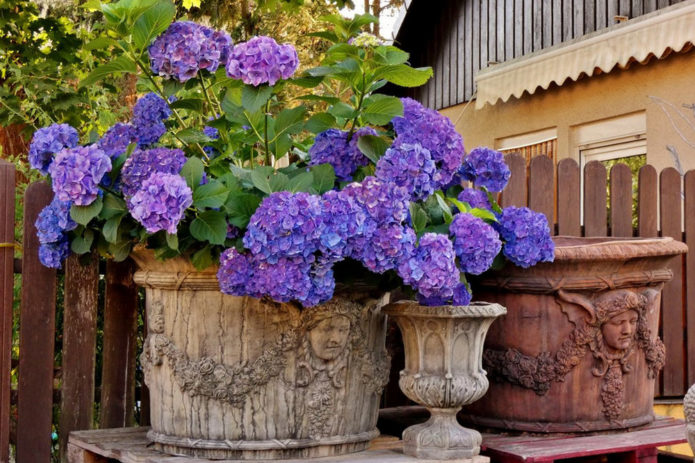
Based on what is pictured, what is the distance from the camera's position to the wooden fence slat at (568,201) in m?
4.55

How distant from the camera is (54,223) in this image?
105 inches

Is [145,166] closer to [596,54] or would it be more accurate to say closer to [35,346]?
[35,346]

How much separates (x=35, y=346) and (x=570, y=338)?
1.85 meters

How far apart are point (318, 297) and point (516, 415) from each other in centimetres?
106

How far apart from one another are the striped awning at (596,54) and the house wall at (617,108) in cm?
14

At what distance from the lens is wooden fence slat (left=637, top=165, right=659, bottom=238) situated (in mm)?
4863

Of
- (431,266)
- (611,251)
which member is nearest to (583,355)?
(611,251)

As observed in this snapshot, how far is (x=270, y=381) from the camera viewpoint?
2.59 meters

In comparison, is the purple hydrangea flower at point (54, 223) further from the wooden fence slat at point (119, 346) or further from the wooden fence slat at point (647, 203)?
the wooden fence slat at point (647, 203)

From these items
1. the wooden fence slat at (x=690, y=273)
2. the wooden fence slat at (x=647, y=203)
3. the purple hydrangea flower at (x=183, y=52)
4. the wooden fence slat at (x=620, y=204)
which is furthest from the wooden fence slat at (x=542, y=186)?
the purple hydrangea flower at (x=183, y=52)

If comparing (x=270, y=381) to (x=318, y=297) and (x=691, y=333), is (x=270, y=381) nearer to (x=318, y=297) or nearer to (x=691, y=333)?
(x=318, y=297)

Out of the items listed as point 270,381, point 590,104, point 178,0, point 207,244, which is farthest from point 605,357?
point 178,0

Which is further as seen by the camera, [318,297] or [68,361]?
[68,361]

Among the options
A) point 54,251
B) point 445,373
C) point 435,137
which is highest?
point 435,137
